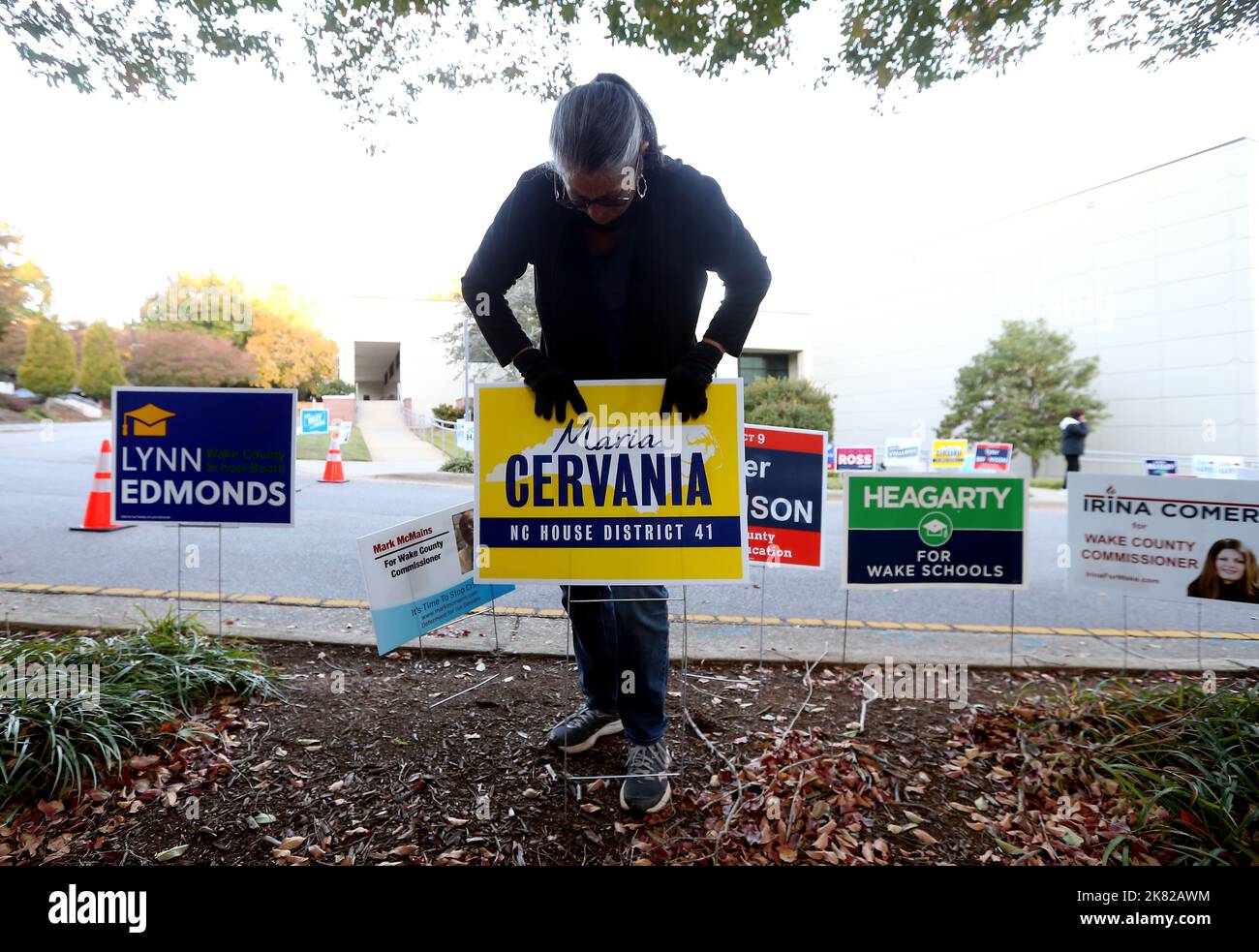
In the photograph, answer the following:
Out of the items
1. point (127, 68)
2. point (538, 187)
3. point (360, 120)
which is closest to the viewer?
point (538, 187)

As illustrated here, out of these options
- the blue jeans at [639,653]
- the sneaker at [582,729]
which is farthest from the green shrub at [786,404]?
the blue jeans at [639,653]

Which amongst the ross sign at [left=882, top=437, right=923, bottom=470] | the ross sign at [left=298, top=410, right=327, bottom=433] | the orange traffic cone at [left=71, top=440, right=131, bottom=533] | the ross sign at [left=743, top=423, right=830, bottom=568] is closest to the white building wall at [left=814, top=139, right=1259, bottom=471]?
the ross sign at [left=882, top=437, right=923, bottom=470]

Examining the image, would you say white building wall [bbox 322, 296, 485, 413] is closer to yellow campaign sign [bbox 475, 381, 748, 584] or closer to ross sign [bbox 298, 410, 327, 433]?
ross sign [bbox 298, 410, 327, 433]

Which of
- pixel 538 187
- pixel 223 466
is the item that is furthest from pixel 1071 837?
pixel 223 466

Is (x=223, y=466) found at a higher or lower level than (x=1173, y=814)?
higher

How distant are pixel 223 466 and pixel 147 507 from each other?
0.32 metres

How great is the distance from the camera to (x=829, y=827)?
5.43ft

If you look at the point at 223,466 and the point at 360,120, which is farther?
the point at 360,120

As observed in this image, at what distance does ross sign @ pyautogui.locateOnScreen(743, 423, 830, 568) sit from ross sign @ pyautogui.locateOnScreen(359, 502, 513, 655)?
1.24 m

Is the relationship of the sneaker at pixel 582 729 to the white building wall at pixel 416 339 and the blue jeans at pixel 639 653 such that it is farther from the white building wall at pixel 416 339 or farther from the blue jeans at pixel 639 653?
the white building wall at pixel 416 339

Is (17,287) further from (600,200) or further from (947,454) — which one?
(947,454)

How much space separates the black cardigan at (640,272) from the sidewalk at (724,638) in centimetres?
124

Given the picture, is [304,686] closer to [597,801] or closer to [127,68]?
[597,801]

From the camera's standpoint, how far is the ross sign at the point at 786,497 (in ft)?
9.73
